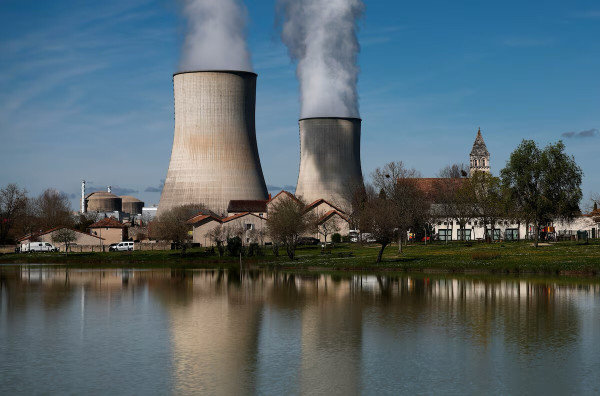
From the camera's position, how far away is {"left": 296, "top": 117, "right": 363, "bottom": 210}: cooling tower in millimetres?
76375

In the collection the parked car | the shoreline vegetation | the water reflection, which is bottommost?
the water reflection

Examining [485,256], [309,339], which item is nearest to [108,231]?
[485,256]

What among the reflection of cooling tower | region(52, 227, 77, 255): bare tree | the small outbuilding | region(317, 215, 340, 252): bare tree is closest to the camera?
the reflection of cooling tower

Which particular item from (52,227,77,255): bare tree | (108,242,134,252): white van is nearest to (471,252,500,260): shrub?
(108,242,134,252): white van

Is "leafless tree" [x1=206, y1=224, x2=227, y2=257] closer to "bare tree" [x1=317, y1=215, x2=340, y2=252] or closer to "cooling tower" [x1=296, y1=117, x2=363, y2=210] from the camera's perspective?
"bare tree" [x1=317, y1=215, x2=340, y2=252]

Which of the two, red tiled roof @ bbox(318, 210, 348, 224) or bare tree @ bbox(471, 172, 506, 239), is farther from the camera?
red tiled roof @ bbox(318, 210, 348, 224)

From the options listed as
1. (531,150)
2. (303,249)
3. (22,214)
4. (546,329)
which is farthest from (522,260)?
(22,214)

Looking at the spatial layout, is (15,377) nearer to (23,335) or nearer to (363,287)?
(23,335)

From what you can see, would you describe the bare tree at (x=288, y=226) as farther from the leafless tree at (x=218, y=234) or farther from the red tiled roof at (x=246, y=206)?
the red tiled roof at (x=246, y=206)

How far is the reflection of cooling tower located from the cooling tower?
789 centimetres

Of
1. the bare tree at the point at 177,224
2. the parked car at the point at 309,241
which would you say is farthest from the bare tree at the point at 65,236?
the parked car at the point at 309,241

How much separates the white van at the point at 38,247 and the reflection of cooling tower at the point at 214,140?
39.4 feet

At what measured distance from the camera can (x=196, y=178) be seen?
69.7 m

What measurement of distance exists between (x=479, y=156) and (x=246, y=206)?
60543mm
